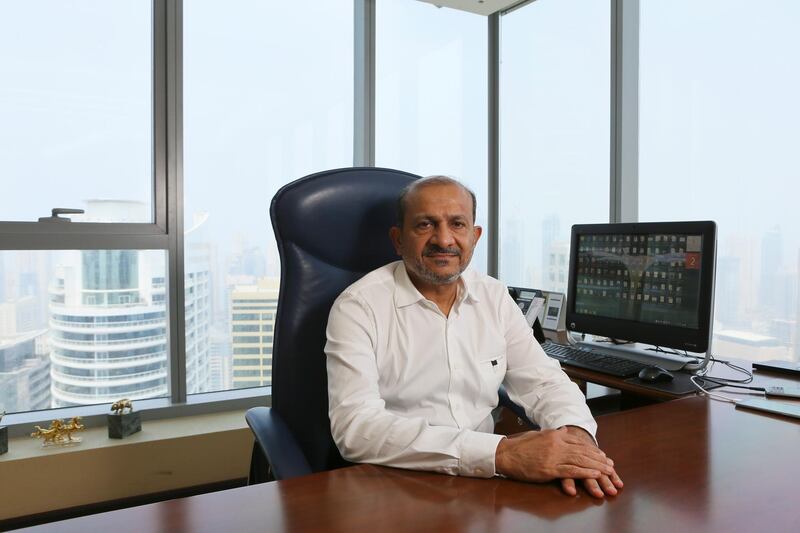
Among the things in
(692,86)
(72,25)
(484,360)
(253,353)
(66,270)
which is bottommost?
(253,353)

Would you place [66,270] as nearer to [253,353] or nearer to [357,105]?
[253,353]

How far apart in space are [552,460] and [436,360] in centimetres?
53

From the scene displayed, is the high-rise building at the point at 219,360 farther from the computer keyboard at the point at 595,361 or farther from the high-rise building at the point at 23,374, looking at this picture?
the computer keyboard at the point at 595,361

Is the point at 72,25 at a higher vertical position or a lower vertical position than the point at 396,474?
higher

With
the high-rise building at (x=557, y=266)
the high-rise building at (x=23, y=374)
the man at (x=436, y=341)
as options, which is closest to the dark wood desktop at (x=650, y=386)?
the man at (x=436, y=341)

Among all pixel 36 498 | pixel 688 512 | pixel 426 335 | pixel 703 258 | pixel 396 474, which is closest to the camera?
pixel 688 512

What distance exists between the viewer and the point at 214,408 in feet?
9.26

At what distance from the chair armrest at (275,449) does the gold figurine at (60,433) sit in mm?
1314

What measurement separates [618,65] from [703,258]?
1275mm

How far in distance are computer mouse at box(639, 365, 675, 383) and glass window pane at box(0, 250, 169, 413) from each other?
2.07m

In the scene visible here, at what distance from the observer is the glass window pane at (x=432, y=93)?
3281mm

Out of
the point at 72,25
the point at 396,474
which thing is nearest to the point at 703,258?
the point at 396,474

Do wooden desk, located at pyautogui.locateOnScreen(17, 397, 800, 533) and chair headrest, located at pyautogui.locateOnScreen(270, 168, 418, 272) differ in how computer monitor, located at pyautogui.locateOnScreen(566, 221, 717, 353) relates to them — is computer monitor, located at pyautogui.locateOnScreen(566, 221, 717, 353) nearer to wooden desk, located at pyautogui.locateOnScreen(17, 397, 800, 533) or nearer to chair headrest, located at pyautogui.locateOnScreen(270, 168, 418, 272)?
→ wooden desk, located at pyautogui.locateOnScreen(17, 397, 800, 533)

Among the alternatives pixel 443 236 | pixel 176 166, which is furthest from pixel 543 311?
pixel 176 166
